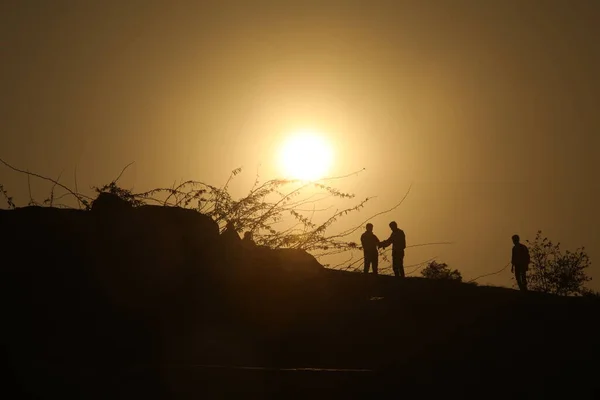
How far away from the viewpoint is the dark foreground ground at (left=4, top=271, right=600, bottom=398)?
5.31 metres

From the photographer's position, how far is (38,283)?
732cm

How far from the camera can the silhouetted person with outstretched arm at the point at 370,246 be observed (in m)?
15.8

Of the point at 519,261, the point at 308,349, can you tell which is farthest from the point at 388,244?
the point at 308,349

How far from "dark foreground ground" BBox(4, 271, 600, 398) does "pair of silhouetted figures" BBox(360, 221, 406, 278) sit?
211 inches

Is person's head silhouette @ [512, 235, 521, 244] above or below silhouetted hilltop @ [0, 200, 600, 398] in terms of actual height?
above

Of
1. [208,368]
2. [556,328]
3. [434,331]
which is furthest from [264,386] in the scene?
[556,328]

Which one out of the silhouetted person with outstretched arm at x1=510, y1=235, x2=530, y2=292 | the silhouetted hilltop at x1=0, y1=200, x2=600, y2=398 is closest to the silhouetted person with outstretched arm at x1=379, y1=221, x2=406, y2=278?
the silhouetted person with outstretched arm at x1=510, y1=235, x2=530, y2=292

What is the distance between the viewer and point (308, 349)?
26.3 feet

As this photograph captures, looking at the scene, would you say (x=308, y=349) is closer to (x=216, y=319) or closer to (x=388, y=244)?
(x=216, y=319)

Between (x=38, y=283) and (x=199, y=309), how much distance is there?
1764mm

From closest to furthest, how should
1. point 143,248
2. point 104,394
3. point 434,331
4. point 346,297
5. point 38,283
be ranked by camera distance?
1. point 104,394
2. point 38,283
3. point 143,248
4. point 434,331
5. point 346,297

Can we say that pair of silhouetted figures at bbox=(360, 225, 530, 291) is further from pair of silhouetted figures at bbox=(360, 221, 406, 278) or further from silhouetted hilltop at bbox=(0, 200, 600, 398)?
silhouetted hilltop at bbox=(0, 200, 600, 398)

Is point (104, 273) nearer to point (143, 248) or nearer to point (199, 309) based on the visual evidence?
point (143, 248)

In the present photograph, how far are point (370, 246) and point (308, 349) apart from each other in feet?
26.6
